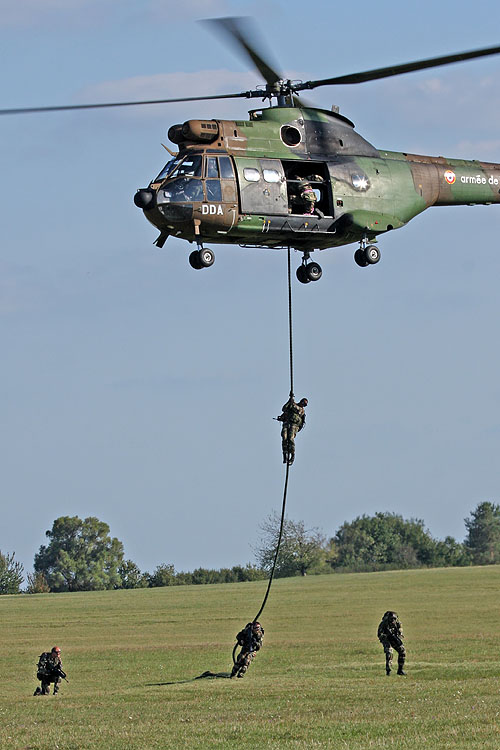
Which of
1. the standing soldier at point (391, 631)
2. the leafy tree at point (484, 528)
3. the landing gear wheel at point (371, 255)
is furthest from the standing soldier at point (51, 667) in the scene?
the leafy tree at point (484, 528)

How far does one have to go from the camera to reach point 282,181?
28.1 meters

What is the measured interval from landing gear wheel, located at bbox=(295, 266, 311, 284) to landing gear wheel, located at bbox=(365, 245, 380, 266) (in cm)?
154

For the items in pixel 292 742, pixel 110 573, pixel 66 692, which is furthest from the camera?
pixel 110 573

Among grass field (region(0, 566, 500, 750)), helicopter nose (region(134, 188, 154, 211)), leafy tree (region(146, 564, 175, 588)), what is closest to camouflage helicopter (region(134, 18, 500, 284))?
helicopter nose (region(134, 188, 154, 211))

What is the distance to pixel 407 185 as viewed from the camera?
31531 mm

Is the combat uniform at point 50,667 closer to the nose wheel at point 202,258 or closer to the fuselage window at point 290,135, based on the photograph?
the nose wheel at point 202,258

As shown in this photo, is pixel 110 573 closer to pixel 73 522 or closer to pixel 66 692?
pixel 73 522

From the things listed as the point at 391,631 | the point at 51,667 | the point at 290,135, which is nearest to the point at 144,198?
the point at 290,135

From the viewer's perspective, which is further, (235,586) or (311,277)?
(235,586)

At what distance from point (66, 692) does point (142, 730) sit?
35.7 ft

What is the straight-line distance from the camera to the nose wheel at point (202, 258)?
88.0 ft

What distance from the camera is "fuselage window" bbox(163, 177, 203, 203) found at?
2683 centimetres

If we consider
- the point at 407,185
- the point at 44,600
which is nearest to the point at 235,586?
the point at 44,600

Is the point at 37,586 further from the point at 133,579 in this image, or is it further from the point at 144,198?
the point at 144,198
